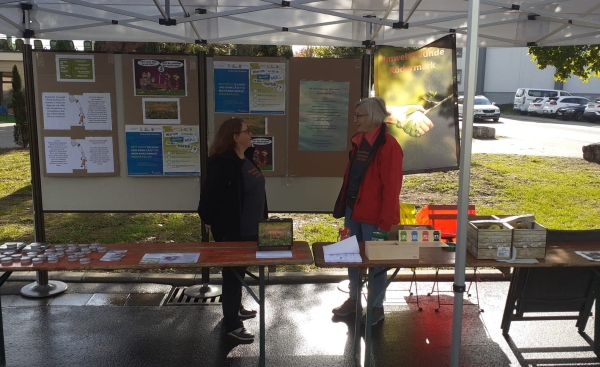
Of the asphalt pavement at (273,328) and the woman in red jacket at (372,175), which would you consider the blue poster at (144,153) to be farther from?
the woman in red jacket at (372,175)

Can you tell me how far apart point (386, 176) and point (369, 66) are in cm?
159

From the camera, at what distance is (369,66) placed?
17.0 ft

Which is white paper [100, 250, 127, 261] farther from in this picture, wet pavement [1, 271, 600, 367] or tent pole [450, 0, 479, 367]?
tent pole [450, 0, 479, 367]

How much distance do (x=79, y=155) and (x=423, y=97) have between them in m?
3.39

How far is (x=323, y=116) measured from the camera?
525 centimetres

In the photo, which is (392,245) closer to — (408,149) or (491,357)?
(491,357)

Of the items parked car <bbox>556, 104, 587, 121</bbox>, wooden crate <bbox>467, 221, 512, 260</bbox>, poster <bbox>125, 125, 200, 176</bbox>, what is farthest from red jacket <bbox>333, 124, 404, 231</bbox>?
parked car <bbox>556, 104, 587, 121</bbox>

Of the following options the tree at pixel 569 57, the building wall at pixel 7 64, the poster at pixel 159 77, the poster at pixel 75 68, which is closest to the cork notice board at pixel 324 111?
the poster at pixel 159 77

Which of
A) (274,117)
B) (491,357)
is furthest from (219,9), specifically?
(491,357)

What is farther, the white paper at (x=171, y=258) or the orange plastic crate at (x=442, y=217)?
the orange plastic crate at (x=442, y=217)

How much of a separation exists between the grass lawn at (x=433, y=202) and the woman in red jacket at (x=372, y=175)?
2946 mm

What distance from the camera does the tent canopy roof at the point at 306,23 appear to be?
480cm

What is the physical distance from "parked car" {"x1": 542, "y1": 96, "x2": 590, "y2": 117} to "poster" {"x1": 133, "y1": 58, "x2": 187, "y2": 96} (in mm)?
24757

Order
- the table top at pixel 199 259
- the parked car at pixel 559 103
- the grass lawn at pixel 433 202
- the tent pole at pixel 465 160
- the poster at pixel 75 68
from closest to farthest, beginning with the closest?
the tent pole at pixel 465 160
the table top at pixel 199 259
the poster at pixel 75 68
the grass lawn at pixel 433 202
the parked car at pixel 559 103
